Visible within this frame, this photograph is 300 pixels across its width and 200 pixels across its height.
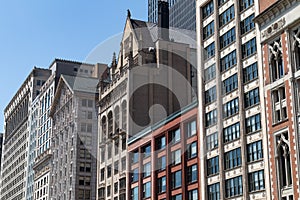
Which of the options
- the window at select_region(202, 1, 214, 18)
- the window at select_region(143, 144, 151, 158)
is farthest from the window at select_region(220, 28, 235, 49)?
the window at select_region(143, 144, 151, 158)

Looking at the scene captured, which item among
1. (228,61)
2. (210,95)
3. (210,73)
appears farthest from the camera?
(210,73)

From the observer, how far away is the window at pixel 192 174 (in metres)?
68.4

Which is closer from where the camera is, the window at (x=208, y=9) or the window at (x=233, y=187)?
the window at (x=233, y=187)

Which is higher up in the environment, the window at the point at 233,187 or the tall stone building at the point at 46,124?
the tall stone building at the point at 46,124

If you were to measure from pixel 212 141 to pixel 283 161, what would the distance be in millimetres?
13639

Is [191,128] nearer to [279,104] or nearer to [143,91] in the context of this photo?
[279,104]

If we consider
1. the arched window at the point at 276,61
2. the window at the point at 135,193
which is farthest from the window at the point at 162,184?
the arched window at the point at 276,61

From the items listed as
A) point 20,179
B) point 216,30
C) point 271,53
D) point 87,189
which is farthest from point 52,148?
point 271,53

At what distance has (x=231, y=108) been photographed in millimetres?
62969

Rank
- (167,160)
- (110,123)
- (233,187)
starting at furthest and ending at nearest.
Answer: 1. (110,123)
2. (167,160)
3. (233,187)

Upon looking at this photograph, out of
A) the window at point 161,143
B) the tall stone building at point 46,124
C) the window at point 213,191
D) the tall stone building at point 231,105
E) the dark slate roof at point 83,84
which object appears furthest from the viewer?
the tall stone building at point 46,124

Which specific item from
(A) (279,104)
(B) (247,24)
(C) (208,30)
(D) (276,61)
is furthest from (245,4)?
(A) (279,104)

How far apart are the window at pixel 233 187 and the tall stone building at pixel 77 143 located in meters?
49.6

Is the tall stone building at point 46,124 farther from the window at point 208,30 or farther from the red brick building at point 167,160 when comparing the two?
the window at point 208,30
